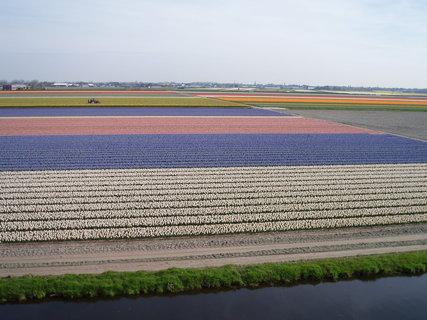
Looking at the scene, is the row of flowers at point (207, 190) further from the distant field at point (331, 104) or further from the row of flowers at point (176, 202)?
the distant field at point (331, 104)

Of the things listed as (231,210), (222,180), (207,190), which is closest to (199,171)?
(222,180)

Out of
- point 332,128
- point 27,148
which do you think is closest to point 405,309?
point 27,148

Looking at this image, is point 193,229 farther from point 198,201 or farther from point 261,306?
point 261,306

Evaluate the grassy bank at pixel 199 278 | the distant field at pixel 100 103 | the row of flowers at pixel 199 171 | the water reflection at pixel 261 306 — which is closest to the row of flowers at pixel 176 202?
the row of flowers at pixel 199 171

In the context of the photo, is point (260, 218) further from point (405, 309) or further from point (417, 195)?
point (417, 195)

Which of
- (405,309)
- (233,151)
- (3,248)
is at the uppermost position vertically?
(233,151)

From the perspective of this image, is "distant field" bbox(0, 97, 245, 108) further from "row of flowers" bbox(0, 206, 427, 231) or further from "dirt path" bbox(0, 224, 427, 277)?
"dirt path" bbox(0, 224, 427, 277)

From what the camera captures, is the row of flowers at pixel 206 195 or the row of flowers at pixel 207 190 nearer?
the row of flowers at pixel 206 195
